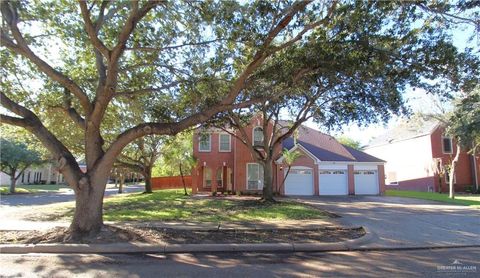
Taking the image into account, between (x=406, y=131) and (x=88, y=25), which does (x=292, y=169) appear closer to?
(x=406, y=131)

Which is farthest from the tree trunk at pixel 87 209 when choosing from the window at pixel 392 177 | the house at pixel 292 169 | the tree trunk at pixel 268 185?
the window at pixel 392 177

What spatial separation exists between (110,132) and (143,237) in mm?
17041

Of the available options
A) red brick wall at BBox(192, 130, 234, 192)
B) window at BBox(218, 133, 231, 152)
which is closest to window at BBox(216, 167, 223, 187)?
red brick wall at BBox(192, 130, 234, 192)

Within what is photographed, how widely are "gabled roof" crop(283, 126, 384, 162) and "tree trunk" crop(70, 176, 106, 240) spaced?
22.2 m

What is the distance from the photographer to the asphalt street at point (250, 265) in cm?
681

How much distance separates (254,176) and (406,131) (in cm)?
2040

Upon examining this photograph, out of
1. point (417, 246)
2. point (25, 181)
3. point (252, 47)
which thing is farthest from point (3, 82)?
point (25, 181)

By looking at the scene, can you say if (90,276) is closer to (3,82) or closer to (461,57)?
(3,82)

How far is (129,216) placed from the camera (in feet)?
47.8

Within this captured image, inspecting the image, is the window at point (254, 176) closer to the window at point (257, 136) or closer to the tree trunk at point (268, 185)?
the window at point (257, 136)

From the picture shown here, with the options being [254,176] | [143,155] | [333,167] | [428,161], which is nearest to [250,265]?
[254,176]

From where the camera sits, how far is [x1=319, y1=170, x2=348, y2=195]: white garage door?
3019 centimetres

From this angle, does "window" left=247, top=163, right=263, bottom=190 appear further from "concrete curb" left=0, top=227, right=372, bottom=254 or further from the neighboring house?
the neighboring house

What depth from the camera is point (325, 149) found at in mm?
32469
